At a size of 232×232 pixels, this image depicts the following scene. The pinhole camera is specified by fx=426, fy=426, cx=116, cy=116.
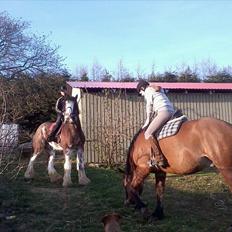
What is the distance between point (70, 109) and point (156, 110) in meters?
3.84

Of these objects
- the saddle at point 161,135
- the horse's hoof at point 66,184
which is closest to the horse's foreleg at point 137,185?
the saddle at point 161,135

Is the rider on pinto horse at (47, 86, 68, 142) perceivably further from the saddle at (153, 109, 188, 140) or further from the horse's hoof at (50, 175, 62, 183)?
the saddle at (153, 109, 188, 140)

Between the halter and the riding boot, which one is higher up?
the halter

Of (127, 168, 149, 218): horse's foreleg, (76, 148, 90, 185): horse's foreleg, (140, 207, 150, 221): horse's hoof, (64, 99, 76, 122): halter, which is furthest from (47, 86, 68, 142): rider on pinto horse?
(140, 207, 150, 221): horse's hoof

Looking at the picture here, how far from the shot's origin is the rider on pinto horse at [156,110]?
7.59 metres

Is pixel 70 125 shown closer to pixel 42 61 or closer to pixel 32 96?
pixel 32 96

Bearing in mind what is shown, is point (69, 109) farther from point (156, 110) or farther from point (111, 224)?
point (111, 224)

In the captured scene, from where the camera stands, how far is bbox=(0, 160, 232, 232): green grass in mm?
6945

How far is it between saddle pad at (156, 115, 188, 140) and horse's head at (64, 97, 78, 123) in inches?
162

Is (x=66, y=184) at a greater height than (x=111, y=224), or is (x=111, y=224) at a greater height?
(x=111, y=224)

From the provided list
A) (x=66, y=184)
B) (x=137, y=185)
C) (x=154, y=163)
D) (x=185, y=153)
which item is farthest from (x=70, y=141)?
(x=185, y=153)

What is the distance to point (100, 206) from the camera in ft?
27.2

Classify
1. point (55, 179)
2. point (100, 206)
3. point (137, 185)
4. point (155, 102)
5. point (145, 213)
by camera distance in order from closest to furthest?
point (145, 213) → point (137, 185) → point (155, 102) → point (100, 206) → point (55, 179)

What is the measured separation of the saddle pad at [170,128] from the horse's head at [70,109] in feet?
13.5
